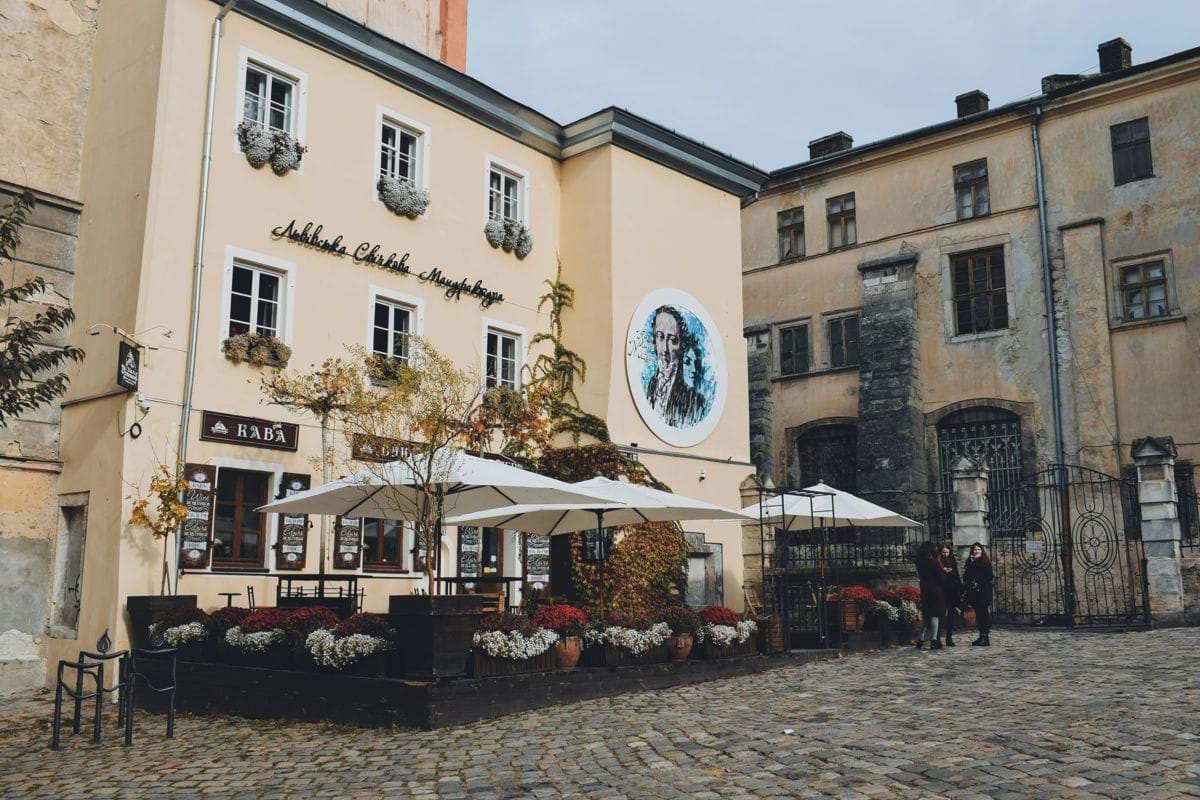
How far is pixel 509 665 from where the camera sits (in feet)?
37.4

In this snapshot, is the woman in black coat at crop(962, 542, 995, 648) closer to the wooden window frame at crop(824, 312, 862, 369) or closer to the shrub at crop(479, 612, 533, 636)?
the shrub at crop(479, 612, 533, 636)

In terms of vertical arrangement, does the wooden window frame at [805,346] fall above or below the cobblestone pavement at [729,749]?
above

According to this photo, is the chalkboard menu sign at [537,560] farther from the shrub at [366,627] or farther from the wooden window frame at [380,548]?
the shrub at [366,627]

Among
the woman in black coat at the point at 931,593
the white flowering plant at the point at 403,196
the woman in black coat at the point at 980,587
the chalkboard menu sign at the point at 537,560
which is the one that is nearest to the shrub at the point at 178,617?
the chalkboard menu sign at the point at 537,560

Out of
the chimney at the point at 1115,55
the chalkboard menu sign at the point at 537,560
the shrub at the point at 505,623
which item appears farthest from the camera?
the chimney at the point at 1115,55

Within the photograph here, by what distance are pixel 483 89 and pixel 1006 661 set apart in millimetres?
12679

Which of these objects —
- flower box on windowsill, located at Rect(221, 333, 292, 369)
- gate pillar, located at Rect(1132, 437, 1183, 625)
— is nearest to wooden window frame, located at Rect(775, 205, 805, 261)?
gate pillar, located at Rect(1132, 437, 1183, 625)

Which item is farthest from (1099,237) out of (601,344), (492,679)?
(492,679)

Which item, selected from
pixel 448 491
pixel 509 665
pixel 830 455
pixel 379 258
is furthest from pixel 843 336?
pixel 509 665

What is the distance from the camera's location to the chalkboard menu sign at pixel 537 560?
752 inches

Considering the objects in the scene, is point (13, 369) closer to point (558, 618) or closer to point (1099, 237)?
point (558, 618)

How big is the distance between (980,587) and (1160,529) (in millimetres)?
4958

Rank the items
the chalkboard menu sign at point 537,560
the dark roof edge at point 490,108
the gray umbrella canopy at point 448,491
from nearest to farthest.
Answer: the gray umbrella canopy at point 448,491
the dark roof edge at point 490,108
the chalkboard menu sign at point 537,560

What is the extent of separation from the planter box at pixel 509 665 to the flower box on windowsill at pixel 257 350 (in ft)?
22.4
